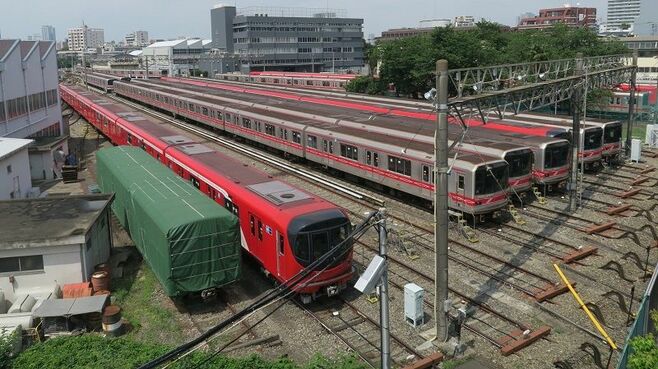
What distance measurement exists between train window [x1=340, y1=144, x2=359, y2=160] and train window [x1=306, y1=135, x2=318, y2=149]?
285 cm

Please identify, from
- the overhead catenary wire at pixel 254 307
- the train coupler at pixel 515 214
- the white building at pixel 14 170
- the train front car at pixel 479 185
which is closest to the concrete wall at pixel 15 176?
the white building at pixel 14 170

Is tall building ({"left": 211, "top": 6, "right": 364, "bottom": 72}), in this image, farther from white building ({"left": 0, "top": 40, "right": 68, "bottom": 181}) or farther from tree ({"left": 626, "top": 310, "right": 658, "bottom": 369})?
tree ({"left": 626, "top": 310, "right": 658, "bottom": 369})

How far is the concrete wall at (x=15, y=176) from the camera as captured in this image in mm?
24422

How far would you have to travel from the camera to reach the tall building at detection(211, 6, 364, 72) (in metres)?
126

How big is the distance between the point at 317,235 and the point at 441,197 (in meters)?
3.24

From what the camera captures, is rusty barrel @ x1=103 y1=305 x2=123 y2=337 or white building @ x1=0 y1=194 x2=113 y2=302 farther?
white building @ x1=0 y1=194 x2=113 y2=302

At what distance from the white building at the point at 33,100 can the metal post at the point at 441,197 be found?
86.9ft

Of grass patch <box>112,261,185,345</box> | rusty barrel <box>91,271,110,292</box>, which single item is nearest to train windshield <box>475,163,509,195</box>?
grass patch <box>112,261,185,345</box>

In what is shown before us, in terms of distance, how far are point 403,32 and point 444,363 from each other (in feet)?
581

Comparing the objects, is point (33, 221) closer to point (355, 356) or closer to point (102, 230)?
point (102, 230)

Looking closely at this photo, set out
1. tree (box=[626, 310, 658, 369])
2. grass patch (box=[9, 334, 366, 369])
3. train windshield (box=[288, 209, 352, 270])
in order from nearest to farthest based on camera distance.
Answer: tree (box=[626, 310, 658, 369])
grass patch (box=[9, 334, 366, 369])
train windshield (box=[288, 209, 352, 270])

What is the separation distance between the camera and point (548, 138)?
83.2ft

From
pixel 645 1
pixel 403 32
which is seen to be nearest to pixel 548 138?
pixel 403 32

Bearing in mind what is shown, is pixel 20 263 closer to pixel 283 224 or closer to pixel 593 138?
pixel 283 224
